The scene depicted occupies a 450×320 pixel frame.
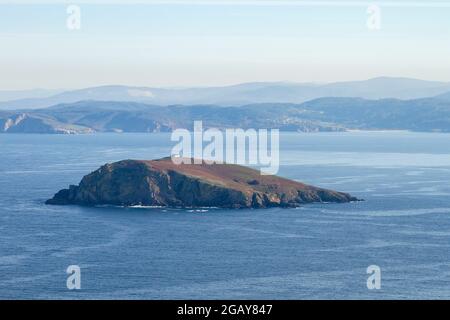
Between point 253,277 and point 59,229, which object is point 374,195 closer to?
point 59,229

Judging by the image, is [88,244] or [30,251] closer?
[30,251]

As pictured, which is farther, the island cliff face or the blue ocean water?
the island cliff face

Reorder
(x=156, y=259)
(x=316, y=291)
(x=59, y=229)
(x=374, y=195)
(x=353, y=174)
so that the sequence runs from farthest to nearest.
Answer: (x=353, y=174) → (x=374, y=195) → (x=59, y=229) → (x=156, y=259) → (x=316, y=291)

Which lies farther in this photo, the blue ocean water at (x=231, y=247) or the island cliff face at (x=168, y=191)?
the island cliff face at (x=168, y=191)

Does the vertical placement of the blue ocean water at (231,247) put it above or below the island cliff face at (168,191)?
below
